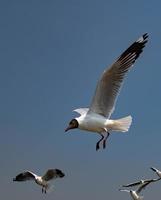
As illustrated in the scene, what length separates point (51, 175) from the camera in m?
14.7

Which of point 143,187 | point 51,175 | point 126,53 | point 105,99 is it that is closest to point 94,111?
point 105,99

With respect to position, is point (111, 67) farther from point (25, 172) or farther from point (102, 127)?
point (25, 172)

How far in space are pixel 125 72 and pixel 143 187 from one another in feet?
26.5

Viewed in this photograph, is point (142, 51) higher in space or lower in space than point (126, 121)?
higher

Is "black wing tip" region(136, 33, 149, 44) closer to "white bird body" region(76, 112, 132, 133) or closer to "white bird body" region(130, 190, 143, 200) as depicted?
"white bird body" region(76, 112, 132, 133)

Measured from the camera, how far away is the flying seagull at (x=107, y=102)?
1220cm

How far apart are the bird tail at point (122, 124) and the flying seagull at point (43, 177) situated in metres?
2.60

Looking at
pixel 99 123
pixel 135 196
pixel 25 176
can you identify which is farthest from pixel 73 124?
pixel 135 196

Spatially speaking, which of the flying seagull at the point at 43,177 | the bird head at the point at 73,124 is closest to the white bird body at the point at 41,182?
the flying seagull at the point at 43,177

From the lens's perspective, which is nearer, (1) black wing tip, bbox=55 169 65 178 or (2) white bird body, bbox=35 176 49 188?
(1) black wing tip, bbox=55 169 65 178

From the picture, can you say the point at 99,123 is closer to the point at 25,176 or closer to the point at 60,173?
the point at 60,173

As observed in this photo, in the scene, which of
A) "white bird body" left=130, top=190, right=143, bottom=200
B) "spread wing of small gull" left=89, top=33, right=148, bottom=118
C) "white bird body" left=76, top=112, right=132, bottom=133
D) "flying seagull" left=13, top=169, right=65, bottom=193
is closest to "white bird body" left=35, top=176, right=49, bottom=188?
"flying seagull" left=13, top=169, right=65, bottom=193

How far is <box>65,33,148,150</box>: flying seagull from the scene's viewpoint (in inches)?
480

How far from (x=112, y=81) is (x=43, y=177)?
3.71 m
